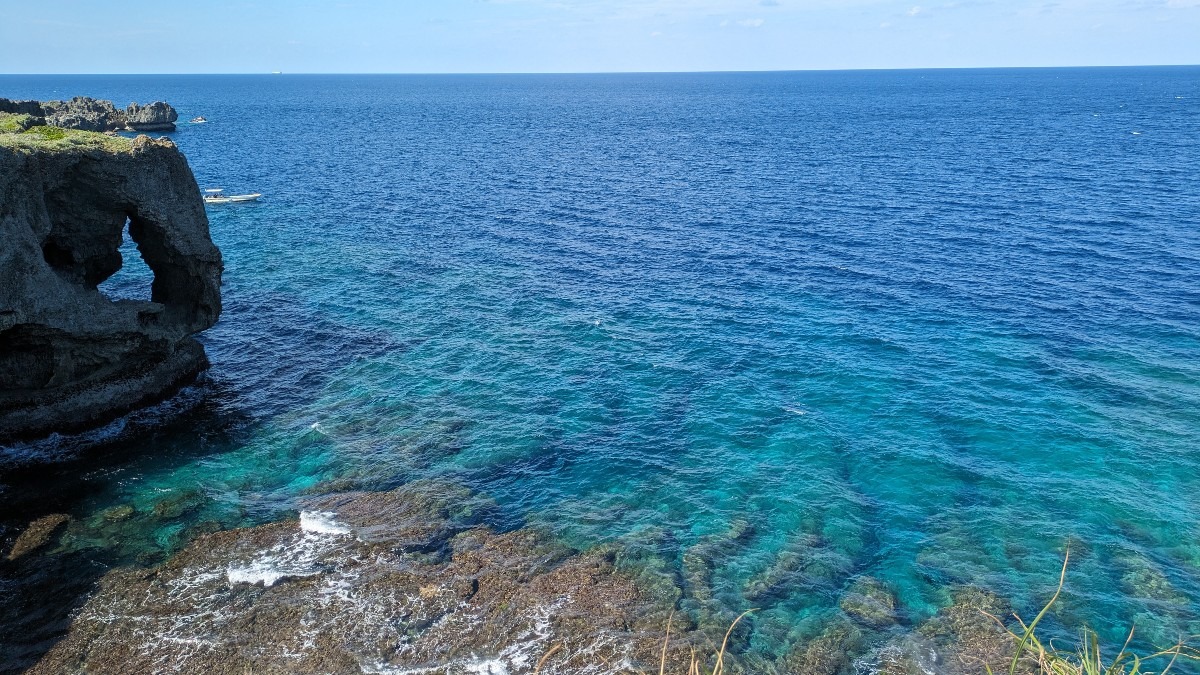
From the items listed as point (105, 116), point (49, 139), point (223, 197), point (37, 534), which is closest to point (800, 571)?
point (37, 534)

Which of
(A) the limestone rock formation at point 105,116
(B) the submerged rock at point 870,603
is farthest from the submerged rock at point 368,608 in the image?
(A) the limestone rock formation at point 105,116

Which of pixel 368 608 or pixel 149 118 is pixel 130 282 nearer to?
pixel 368 608

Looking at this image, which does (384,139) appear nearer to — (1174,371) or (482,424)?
(482,424)

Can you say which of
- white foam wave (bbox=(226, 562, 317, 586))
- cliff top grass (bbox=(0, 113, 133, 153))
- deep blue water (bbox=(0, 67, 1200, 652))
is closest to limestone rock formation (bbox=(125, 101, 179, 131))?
deep blue water (bbox=(0, 67, 1200, 652))

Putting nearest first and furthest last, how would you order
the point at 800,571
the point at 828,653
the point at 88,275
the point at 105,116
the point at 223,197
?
the point at 828,653, the point at 800,571, the point at 88,275, the point at 223,197, the point at 105,116

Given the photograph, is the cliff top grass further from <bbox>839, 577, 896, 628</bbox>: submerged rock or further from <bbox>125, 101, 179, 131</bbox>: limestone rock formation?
<bbox>125, 101, 179, 131</bbox>: limestone rock formation

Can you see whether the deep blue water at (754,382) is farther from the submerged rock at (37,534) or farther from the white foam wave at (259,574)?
the white foam wave at (259,574)
